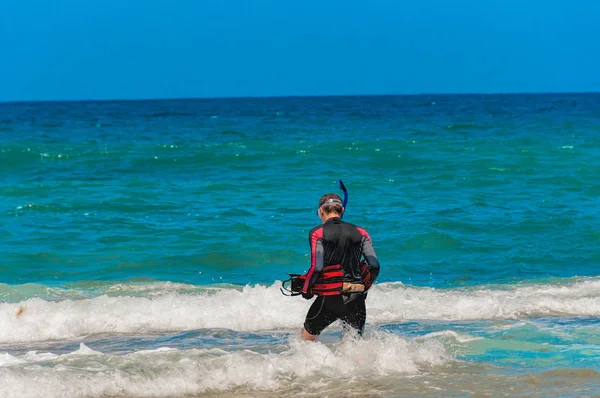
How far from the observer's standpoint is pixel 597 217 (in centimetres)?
1716

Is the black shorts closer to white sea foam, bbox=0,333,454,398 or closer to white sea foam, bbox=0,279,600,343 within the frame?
white sea foam, bbox=0,333,454,398

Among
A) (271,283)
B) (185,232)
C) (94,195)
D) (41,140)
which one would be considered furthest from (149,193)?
(41,140)

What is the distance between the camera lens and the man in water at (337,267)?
657 centimetres

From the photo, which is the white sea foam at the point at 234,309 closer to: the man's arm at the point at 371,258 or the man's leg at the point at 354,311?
the man's leg at the point at 354,311

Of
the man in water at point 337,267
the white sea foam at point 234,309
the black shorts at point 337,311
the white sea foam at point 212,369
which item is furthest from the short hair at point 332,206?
the white sea foam at point 234,309

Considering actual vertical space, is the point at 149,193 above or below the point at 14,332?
above

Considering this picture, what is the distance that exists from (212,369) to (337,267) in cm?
150

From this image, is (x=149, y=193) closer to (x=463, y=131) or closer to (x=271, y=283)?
(x=271, y=283)

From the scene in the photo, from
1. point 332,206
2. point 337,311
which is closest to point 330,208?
point 332,206

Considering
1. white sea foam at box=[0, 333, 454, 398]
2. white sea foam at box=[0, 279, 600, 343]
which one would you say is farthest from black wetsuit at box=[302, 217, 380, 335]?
white sea foam at box=[0, 279, 600, 343]

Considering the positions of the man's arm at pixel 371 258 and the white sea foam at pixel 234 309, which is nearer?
the man's arm at pixel 371 258

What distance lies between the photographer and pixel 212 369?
284 inches

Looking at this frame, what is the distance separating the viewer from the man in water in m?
6.57

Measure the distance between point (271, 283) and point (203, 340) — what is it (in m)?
3.56
